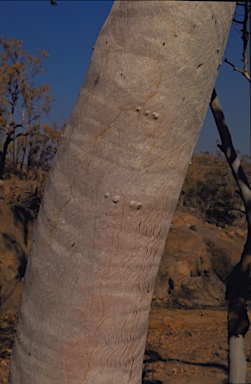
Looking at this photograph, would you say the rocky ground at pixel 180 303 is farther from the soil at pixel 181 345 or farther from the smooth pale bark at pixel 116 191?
the smooth pale bark at pixel 116 191

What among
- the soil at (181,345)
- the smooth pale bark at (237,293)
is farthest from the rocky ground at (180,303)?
the smooth pale bark at (237,293)

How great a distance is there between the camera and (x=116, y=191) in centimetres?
141

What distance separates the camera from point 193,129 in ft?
4.92

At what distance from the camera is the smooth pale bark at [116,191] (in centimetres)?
141

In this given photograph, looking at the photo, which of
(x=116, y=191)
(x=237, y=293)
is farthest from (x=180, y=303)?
(x=116, y=191)

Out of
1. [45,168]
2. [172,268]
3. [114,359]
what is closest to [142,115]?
[114,359]

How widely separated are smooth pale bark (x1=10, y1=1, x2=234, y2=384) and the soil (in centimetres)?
343

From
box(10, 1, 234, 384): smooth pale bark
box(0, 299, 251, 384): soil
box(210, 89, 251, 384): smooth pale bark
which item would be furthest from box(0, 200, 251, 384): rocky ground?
box(10, 1, 234, 384): smooth pale bark

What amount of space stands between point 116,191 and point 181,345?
509 cm

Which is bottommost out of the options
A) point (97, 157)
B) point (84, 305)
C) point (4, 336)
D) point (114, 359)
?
point (4, 336)

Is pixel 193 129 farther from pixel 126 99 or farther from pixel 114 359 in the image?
pixel 114 359

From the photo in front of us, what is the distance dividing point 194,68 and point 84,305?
0.68 meters

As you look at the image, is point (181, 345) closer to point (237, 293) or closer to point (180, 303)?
point (180, 303)

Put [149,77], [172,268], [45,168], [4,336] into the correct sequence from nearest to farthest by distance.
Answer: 1. [149,77]
2. [4,336]
3. [172,268]
4. [45,168]
